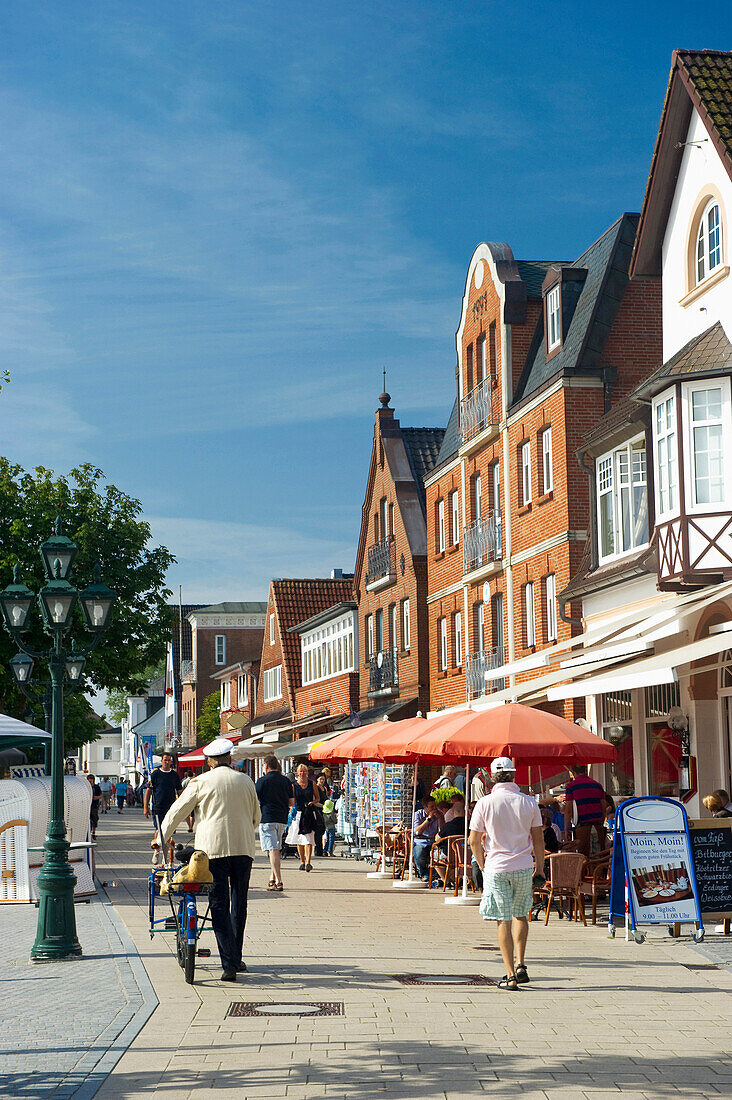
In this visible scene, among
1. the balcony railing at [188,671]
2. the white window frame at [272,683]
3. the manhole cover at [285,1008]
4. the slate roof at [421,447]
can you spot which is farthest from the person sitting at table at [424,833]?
the balcony railing at [188,671]

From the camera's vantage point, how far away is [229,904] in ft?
37.1

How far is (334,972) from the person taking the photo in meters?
11.7

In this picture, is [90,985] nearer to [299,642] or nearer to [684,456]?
[684,456]

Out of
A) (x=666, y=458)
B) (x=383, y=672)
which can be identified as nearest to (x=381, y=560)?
(x=383, y=672)

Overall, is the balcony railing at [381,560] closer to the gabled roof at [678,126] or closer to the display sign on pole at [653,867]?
the gabled roof at [678,126]

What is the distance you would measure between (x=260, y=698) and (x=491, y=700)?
51.0 meters

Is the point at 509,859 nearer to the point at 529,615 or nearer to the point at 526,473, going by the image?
the point at 529,615

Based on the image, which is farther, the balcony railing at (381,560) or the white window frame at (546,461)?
the balcony railing at (381,560)

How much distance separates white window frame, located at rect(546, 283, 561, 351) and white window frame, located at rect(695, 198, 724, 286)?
8.60 metres

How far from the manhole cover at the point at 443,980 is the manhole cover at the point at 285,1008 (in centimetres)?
120

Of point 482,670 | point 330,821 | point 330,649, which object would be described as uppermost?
point 330,649

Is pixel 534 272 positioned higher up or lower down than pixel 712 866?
higher up

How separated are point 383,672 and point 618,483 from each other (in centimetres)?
2131

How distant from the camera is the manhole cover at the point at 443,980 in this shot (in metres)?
11.0
